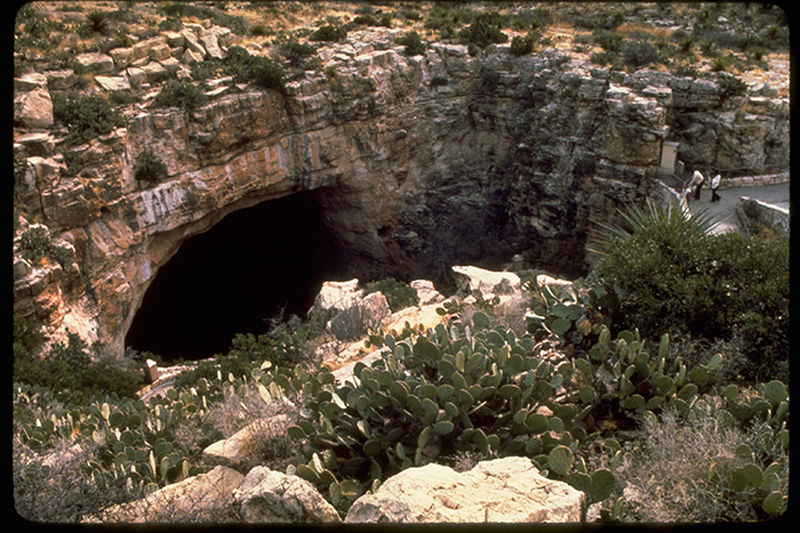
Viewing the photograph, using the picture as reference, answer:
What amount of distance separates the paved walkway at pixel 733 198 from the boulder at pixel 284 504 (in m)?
12.0

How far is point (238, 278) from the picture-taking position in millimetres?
22375

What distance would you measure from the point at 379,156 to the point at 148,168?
794cm

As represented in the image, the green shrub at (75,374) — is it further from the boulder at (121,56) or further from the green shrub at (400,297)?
the boulder at (121,56)

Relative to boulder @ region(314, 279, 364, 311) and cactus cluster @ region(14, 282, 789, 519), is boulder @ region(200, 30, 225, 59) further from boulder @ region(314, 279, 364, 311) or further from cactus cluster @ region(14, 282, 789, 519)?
cactus cluster @ region(14, 282, 789, 519)

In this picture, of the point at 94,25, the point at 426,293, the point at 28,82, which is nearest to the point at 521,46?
the point at 426,293

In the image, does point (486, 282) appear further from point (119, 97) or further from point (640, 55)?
point (640, 55)

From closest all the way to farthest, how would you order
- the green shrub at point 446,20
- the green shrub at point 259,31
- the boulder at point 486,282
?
the boulder at point 486,282 < the green shrub at point 259,31 < the green shrub at point 446,20

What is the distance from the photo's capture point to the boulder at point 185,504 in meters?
4.66

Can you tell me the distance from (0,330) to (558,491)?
372 centimetres

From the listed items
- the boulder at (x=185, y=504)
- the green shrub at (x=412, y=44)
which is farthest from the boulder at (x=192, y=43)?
the boulder at (x=185, y=504)

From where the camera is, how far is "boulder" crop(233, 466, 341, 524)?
13.6 feet

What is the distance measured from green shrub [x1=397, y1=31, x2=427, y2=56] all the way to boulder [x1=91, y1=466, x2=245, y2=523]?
1817 cm

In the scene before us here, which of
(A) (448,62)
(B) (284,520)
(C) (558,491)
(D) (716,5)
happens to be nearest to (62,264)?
(B) (284,520)

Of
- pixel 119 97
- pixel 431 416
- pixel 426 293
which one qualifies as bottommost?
pixel 426 293
